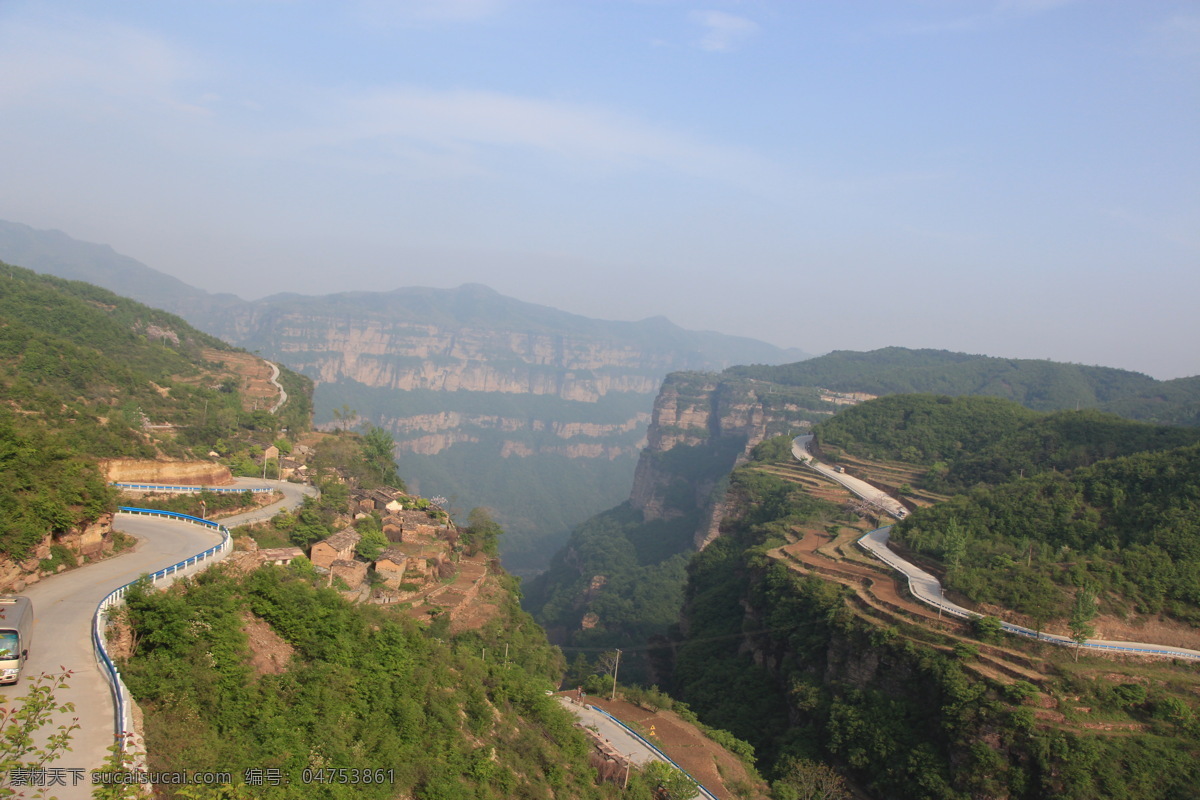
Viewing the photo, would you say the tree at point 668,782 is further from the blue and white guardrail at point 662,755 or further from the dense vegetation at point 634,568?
the dense vegetation at point 634,568

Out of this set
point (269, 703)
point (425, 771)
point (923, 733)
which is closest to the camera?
point (269, 703)

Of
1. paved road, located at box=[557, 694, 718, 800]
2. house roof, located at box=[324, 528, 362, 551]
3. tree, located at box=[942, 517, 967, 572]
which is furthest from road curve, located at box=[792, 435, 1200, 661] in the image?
house roof, located at box=[324, 528, 362, 551]

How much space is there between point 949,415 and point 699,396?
68376 mm

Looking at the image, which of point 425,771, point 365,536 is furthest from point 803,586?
point 425,771

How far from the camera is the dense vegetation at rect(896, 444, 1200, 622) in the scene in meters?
32.9

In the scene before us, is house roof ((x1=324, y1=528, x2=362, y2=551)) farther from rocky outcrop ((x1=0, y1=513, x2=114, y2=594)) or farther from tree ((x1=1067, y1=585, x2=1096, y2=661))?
tree ((x1=1067, y1=585, x2=1096, y2=661))

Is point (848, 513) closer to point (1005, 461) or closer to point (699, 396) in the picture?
point (1005, 461)

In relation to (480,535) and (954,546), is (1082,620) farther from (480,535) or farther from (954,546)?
(480,535)

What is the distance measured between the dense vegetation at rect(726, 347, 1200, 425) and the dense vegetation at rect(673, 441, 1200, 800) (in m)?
78.8

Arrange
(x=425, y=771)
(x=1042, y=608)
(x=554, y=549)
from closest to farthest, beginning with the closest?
(x=425, y=771) → (x=1042, y=608) → (x=554, y=549)

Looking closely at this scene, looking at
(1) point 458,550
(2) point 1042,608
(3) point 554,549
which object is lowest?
(3) point 554,549

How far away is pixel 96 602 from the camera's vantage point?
15031 millimetres

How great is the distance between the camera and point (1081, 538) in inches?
1545

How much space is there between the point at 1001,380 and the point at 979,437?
216 ft
